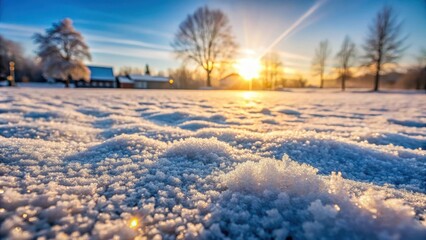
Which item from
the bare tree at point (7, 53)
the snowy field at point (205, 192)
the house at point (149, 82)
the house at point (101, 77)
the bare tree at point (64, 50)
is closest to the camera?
the snowy field at point (205, 192)

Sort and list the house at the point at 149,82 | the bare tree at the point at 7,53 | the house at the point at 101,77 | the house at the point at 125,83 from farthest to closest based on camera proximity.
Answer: the house at the point at 149,82
the house at the point at 125,83
the house at the point at 101,77
the bare tree at the point at 7,53

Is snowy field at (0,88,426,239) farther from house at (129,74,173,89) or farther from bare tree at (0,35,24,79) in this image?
bare tree at (0,35,24,79)

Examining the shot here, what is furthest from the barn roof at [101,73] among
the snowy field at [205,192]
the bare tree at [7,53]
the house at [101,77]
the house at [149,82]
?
the snowy field at [205,192]

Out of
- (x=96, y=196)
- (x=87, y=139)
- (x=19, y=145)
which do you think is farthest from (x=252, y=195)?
(x=87, y=139)

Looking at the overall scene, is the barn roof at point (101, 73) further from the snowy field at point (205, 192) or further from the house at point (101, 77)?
the snowy field at point (205, 192)

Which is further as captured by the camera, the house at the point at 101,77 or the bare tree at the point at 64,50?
the house at the point at 101,77

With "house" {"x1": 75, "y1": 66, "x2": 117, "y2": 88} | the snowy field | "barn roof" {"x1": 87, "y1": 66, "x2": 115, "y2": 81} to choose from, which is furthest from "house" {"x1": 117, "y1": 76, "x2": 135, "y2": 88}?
the snowy field

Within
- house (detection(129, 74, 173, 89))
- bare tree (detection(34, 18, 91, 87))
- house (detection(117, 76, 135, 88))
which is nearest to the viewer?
bare tree (detection(34, 18, 91, 87))

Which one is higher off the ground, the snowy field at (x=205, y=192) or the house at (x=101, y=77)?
the house at (x=101, y=77)
